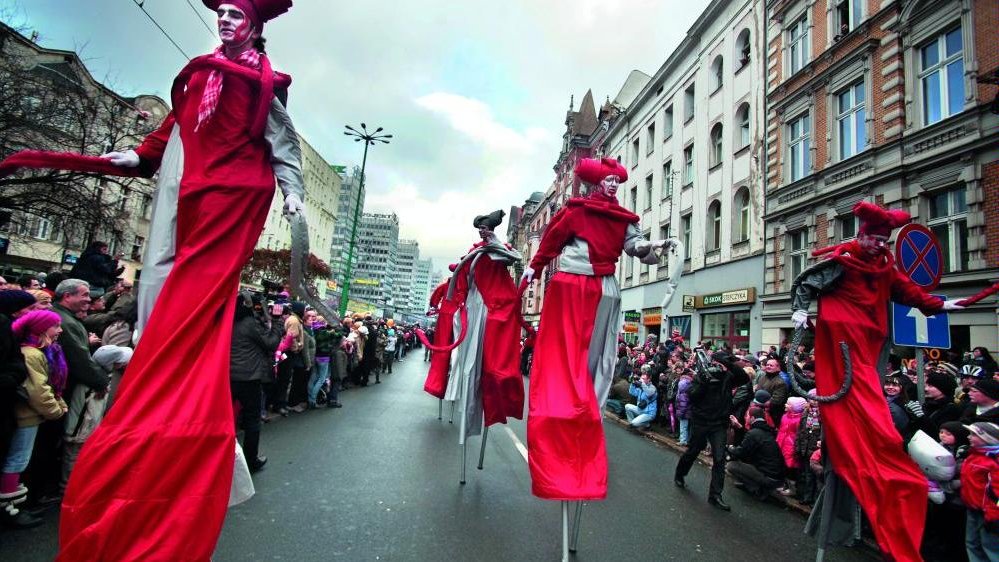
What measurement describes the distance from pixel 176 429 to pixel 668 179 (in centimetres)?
2612

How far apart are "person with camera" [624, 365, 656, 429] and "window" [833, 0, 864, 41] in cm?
1200

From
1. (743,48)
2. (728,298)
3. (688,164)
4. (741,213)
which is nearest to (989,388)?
(728,298)

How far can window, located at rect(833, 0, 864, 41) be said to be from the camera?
1474 cm

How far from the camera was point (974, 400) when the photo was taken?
4.45 meters

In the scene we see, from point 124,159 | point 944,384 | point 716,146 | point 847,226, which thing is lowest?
point 944,384

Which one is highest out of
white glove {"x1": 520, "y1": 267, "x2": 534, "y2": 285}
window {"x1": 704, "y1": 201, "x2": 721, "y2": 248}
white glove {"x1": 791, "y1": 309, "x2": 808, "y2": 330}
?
window {"x1": 704, "y1": 201, "x2": 721, "y2": 248}

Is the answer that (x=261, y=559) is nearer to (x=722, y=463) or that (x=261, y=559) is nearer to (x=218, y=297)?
(x=218, y=297)

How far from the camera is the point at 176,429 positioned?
70.6 inches

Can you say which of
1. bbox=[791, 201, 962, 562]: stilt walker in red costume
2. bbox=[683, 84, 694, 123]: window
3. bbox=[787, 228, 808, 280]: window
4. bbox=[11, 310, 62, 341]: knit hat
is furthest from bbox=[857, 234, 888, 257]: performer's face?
bbox=[683, 84, 694, 123]: window

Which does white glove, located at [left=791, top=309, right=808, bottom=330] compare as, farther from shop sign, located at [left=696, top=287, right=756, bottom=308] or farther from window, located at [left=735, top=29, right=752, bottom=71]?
window, located at [left=735, top=29, right=752, bottom=71]

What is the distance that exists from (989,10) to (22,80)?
841 inches

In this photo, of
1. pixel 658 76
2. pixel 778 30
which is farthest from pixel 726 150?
pixel 658 76

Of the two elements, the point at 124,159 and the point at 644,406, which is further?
the point at 644,406

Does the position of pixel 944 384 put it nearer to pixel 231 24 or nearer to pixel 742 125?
pixel 231 24
